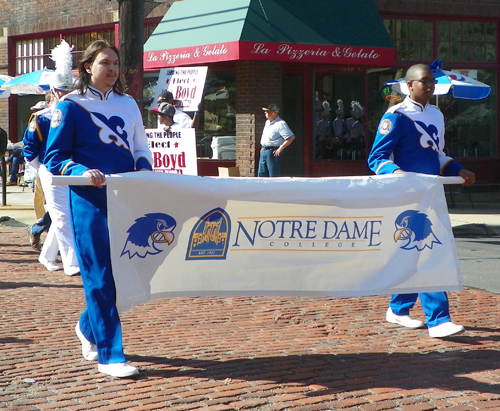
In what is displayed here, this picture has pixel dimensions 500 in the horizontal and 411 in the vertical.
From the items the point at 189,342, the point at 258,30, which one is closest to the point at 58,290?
the point at 189,342

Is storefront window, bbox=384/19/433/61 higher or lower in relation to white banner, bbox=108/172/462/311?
Result: higher

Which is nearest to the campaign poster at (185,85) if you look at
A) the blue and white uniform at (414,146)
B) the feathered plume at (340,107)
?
the blue and white uniform at (414,146)

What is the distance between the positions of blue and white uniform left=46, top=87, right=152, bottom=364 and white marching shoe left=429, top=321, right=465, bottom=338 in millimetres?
2284

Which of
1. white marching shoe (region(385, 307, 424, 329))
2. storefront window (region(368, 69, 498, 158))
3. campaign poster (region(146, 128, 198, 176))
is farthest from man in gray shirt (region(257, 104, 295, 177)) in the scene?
white marching shoe (region(385, 307, 424, 329))

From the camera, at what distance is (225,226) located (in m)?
4.91

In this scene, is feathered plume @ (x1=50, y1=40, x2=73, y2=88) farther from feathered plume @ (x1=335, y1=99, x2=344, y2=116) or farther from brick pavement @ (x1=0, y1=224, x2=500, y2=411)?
feathered plume @ (x1=335, y1=99, x2=344, y2=116)

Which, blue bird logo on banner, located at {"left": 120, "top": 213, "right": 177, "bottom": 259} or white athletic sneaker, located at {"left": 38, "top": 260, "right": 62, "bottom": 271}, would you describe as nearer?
blue bird logo on banner, located at {"left": 120, "top": 213, "right": 177, "bottom": 259}

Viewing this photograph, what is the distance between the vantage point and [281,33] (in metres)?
15.5

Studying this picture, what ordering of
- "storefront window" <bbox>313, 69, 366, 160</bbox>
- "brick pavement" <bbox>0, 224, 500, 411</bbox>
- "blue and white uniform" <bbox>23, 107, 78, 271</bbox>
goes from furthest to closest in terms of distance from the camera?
"storefront window" <bbox>313, 69, 366, 160</bbox> < "blue and white uniform" <bbox>23, 107, 78, 271</bbox> < "brick pavement" <bbox>0, 224, 500, 411</bbox>

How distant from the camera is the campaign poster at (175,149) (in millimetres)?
9867

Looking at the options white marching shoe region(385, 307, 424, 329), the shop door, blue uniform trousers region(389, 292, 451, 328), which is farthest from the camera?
the shop door

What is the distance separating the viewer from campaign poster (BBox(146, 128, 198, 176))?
9867mm

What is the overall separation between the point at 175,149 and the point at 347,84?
309 inches

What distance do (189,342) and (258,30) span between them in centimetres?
1066
